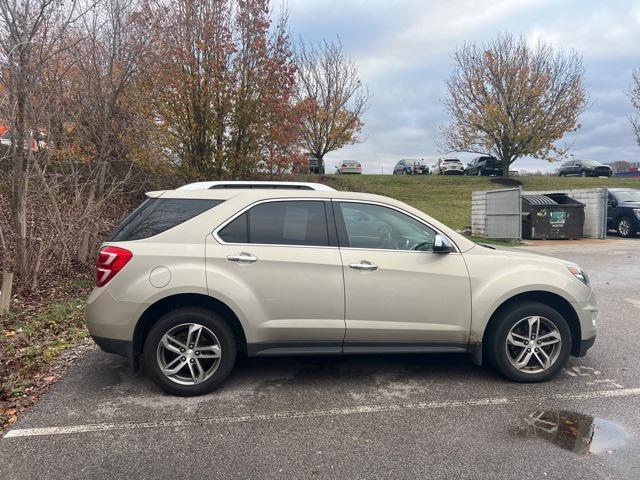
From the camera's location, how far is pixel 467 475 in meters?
2.79

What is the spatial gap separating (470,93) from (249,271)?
28966 mm

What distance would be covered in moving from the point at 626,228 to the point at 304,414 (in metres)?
17.1

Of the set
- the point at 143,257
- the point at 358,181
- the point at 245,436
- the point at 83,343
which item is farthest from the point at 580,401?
the point at 358,181

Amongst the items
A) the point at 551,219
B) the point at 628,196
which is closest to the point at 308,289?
the point at 551,219

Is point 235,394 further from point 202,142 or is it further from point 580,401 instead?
point 202,142

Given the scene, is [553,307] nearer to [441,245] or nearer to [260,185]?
[441,245]

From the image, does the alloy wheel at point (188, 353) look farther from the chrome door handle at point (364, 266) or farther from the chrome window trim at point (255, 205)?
the chrome door handle at point (364, 266)

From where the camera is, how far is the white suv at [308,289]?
3.76 metres

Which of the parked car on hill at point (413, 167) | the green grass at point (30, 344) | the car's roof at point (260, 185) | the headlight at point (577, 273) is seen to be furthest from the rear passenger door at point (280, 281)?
the parked car on hill at point (413, 167)

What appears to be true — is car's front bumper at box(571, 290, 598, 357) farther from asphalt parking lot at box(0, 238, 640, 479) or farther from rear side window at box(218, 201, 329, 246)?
rear side window at box(218, 201, 329, 246)

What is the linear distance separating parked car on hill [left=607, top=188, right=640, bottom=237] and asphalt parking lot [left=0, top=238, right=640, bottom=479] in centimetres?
1405

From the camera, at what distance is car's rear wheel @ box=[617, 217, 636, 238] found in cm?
1634

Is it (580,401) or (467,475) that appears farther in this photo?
(580,401)

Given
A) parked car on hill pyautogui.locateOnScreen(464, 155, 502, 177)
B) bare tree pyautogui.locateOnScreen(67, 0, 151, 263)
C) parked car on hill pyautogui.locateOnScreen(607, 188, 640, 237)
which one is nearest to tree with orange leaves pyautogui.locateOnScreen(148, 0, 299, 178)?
bare tree pyautogui.locateOnScreen(67, 0, 151, 263)
